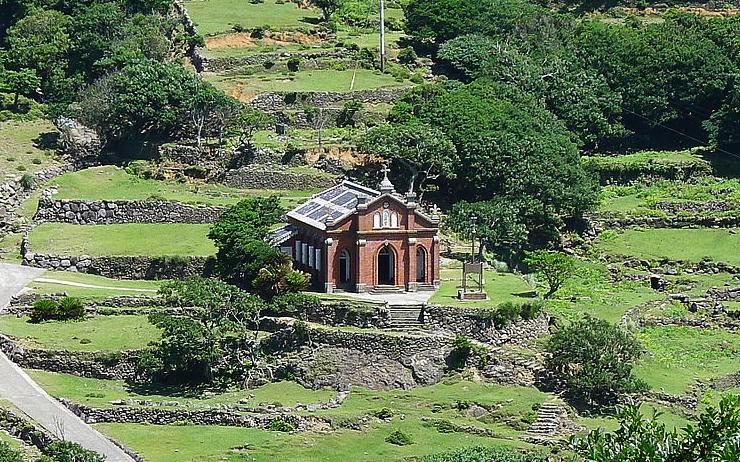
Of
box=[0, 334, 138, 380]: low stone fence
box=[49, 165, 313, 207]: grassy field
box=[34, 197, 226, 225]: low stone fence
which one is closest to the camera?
box=[0, 334, 138, 380]: low stone fence

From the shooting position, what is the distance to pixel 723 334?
93.1m

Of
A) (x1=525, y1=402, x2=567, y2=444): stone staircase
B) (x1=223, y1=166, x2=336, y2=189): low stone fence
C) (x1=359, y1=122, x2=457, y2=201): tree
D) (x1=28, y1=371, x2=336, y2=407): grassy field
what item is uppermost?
(x1=359, y1=122, x2=457, y2=201): tree

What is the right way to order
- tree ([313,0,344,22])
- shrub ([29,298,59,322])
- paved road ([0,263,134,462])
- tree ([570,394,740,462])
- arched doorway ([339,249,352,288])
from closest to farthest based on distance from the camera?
tree ([570,394,740,462]) < paved road ([0,263,134,462]) < shrub ([29,298,59,322]) < arched doorway ([339,249,352,288]) < tree ([313,0,344,22])

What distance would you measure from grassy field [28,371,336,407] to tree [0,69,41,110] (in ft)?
125

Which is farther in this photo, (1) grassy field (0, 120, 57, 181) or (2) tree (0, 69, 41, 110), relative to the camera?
(2) tree (0, 69, 41, 110)

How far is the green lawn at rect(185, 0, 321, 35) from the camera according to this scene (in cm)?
12688

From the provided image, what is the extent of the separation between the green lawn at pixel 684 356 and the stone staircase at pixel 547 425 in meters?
5.98

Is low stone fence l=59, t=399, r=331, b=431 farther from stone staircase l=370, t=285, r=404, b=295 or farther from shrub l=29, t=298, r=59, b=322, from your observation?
stone staircase l=370, t=285, r=404, b=295

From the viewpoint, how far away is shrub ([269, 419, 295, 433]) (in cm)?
7656

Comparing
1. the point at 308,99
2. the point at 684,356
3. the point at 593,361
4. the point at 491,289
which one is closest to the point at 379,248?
the point at 491,289

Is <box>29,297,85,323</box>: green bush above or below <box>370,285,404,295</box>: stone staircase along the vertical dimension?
below

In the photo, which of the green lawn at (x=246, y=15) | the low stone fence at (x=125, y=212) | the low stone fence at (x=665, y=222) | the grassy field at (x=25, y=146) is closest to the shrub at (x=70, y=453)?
the low stone fence at (x=125, y=212)

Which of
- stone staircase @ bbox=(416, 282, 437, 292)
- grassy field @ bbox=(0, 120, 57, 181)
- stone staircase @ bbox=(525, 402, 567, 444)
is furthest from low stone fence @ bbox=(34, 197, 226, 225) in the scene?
stone staircase @ bbox=(525, 402, 567, 444)

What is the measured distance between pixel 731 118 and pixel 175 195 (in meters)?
33.7
